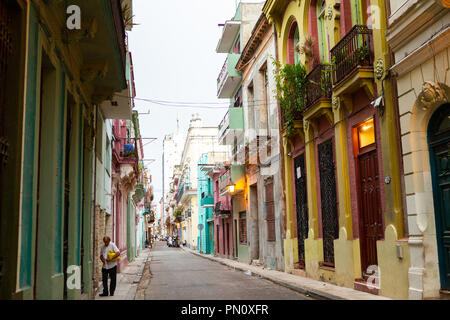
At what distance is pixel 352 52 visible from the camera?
38.2 ft

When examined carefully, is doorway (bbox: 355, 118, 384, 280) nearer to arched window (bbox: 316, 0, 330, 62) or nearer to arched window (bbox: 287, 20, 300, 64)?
arched window (bbox: 316, 0, 330, 62)

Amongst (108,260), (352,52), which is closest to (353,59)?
(352,52)

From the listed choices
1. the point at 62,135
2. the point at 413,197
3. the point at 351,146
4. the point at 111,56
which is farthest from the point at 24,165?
the point at 351,146

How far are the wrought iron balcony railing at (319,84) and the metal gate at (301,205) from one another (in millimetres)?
2282

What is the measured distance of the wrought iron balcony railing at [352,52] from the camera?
11133 millimetres

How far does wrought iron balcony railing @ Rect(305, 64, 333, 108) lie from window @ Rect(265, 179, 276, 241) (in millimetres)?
5943

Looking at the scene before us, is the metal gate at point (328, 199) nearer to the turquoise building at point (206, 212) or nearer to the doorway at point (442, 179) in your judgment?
the doorway at point (442, 179)

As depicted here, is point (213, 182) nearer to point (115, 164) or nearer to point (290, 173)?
point (115, 164)

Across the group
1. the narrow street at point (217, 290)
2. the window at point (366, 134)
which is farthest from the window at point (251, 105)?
the window at point (366, 134)

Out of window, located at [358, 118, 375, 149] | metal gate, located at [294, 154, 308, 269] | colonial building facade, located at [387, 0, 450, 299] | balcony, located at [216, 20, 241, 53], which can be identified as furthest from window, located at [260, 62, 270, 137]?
colonial building facade, located at [387, 0, 450, 299]

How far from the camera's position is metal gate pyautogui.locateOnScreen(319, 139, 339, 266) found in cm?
1358

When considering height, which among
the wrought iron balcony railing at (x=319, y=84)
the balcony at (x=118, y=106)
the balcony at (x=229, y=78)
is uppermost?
the balcony at (x=229, y=78)

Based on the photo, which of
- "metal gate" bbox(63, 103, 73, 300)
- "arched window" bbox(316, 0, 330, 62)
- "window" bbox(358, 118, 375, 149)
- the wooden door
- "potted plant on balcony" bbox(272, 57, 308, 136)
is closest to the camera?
"metal gate" bbox(63, 103, 73, 300)

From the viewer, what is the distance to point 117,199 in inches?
872
